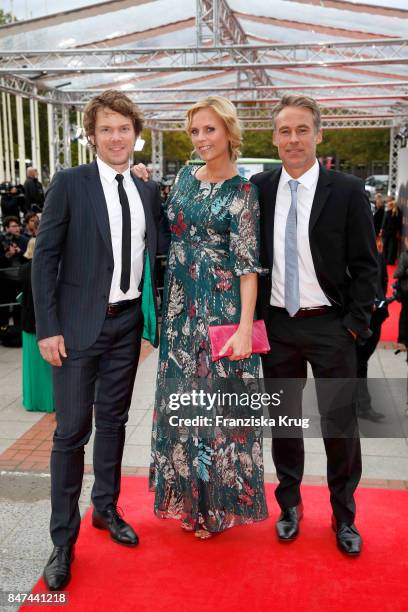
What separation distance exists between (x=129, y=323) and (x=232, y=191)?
30.2 inches

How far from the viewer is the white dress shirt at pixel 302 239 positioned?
291 centimetres

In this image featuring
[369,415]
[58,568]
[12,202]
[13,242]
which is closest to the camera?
[58,568]

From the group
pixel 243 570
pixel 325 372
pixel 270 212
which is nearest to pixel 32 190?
pixel 270 212

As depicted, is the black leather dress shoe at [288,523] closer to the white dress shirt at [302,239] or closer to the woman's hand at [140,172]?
the white dress shirt at [302,239]

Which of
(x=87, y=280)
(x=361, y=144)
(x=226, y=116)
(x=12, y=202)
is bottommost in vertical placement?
(x=87, y=280)

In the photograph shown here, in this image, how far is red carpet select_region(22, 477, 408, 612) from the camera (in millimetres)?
2645

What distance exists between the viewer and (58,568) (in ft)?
9.12

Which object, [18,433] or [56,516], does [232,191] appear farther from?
[18,433]

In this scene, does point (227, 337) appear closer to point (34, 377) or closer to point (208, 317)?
point (208, 317)

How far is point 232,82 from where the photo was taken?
1912cm

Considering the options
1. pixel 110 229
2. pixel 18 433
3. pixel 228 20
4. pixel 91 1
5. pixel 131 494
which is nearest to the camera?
pixel 110 229

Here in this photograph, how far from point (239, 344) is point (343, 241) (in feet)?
2.17

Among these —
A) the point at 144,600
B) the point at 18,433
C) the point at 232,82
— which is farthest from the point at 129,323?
the point at 232,82

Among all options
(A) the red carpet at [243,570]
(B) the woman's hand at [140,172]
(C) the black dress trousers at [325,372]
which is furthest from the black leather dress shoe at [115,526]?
(B) the woman's hand at [140,172]
